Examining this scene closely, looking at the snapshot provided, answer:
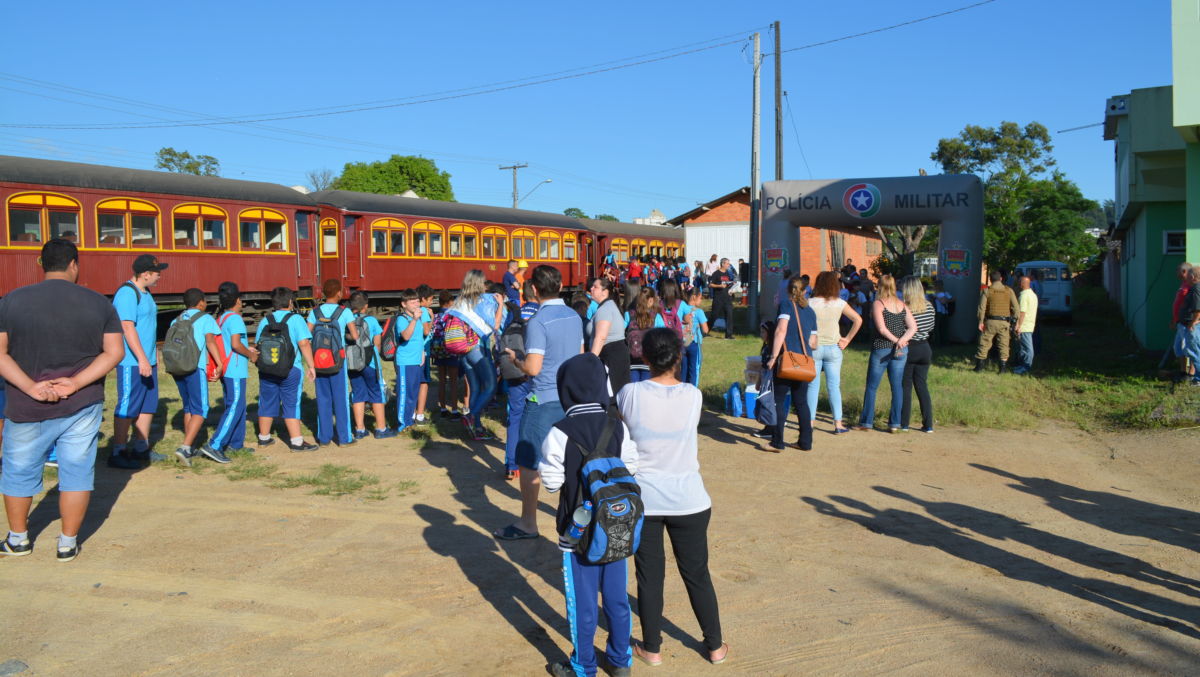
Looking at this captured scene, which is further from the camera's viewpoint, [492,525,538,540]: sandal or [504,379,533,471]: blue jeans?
[504,379,533,471]: blue jeans

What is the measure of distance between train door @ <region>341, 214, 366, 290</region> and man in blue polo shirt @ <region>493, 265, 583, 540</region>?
1617 cm

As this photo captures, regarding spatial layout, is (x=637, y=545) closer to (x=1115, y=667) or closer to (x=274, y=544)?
(x=1115, y=667)

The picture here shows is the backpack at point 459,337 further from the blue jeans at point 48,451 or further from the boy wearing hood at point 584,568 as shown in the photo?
the boy wearing hood at point 584,568

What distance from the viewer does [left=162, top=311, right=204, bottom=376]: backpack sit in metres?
7.23

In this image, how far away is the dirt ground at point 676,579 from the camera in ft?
12.9

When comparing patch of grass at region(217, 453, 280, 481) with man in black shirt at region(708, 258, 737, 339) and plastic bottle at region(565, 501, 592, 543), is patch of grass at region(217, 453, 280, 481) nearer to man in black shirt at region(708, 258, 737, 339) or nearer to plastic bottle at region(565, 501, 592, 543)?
plastic bottle at region(565, 501, 592, 543)

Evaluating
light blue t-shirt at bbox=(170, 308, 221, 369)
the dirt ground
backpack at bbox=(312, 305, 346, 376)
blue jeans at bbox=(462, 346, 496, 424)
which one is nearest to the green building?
the dirt ground

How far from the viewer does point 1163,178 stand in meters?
14.5

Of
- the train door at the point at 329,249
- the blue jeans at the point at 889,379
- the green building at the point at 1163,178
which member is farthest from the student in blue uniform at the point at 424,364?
the train door at the point at 329,249

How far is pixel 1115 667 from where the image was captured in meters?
3.80

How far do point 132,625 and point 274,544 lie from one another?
1311 mm

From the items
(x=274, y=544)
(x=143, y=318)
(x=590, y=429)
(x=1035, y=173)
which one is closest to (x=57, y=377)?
(x=274, y=544)

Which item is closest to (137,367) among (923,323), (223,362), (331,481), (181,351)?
(181,351)

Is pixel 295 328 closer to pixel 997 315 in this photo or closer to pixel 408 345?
pixel 408 345
